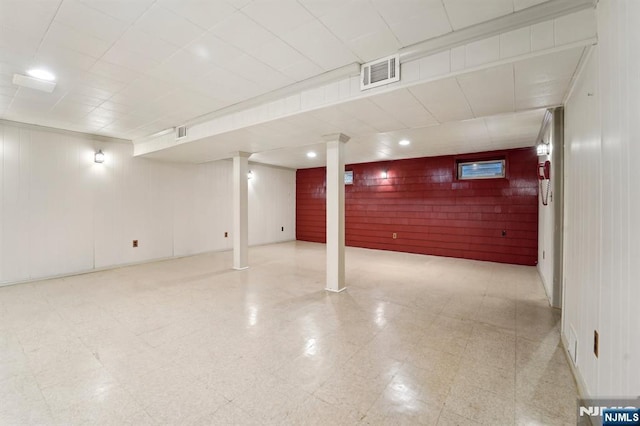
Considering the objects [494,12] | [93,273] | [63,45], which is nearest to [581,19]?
[494,12]

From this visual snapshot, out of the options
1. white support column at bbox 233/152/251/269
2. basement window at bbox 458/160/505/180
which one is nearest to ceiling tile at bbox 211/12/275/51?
white support column at bbox 233/152/251/269

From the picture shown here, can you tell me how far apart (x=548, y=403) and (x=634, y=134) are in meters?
1.71

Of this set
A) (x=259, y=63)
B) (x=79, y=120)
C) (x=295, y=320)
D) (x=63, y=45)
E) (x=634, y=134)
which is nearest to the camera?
(x=634, y=134)

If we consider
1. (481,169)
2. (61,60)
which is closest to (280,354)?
(61,60)

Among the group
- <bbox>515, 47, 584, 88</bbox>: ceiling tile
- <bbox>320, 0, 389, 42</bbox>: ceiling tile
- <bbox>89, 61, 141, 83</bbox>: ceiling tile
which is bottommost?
<bbox>515, 47, 584, 88</bbox>: ceiling tile

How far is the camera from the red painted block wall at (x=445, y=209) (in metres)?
5.94

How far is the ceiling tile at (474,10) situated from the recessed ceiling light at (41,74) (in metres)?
3.74

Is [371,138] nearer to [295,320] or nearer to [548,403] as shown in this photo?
[295,320]

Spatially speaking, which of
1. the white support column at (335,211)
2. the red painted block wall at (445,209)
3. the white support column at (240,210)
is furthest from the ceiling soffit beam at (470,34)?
the red painted block wall at (445,209)

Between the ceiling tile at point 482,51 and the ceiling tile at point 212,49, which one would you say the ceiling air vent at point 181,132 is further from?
the ceiling tile at point 482,51

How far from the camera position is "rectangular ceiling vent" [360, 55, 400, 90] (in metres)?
2.43

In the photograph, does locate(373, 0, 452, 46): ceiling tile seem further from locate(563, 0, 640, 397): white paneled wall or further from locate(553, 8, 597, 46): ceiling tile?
locate(563, 0, 640, 397): white paneled wall

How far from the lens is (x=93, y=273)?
5.21 metres

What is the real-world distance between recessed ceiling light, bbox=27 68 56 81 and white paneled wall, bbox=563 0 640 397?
4470mm
